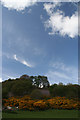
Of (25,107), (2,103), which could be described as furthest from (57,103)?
(2,103)

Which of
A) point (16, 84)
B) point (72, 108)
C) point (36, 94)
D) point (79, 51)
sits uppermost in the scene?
point (79, 51)

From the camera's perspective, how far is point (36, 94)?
7.82 m

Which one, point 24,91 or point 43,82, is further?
point 43,82

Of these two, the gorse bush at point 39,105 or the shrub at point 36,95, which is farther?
the shrub at point 36,95

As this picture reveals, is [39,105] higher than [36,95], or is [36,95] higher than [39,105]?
[36,95]

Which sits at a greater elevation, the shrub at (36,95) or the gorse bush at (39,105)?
the shrub at (36,95)

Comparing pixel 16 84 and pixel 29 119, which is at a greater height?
pixel 16 84

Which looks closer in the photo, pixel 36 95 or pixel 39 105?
pixel 39 105

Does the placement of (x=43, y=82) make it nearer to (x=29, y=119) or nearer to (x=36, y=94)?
(x=36, y=94)

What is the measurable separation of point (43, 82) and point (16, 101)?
5030mm

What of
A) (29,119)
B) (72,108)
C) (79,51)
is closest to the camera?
(29,119)

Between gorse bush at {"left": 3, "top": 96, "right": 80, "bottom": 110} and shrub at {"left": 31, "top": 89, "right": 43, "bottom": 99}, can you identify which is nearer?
gorse bush at {"left": 3, "top": 96, "right": 80, "bottom": 110}

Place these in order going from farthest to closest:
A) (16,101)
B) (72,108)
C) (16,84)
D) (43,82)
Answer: (43,82) → (16,84) → (16,101) → (72,108)

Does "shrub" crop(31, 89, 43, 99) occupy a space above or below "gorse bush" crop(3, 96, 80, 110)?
above
